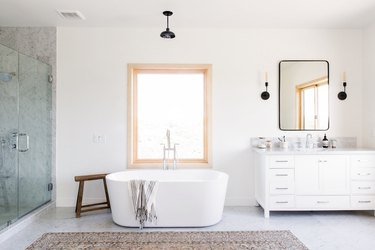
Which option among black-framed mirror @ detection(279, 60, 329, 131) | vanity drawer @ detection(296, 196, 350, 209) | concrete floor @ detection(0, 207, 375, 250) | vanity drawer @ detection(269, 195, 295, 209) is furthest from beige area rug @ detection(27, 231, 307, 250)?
black-framed mirror @ detection(279, 60, 329, 131)

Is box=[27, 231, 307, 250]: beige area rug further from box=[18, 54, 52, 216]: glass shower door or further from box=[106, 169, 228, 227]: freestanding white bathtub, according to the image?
box=[18, 54, 52, 216]: glass shower door

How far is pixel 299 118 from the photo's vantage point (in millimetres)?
4289

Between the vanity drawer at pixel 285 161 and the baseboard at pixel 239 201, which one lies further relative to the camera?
the baseboard at pixel 239 201

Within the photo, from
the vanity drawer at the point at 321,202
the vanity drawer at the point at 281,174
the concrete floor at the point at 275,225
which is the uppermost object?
the vanity drawer at the point at 281,174

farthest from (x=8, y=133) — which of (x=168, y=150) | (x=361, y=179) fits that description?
(x=361, y=179)

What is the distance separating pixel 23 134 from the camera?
3734mm

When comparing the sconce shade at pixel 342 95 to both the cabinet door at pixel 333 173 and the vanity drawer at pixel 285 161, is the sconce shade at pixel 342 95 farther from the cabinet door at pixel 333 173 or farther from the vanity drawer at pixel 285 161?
the vanity drawer at pixel 285 161

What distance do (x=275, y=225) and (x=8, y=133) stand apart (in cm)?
339

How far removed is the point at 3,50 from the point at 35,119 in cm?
100

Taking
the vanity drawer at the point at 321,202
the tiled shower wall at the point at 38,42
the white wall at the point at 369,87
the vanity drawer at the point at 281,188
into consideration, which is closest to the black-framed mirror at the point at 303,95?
the white wall at the point at 369,87

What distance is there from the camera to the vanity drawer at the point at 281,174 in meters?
3.75

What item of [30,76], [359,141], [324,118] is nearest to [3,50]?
[30,76]

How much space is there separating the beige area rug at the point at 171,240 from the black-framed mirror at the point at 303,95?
174 centimetres

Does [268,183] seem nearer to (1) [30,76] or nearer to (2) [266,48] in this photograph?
(2) [266,48]
